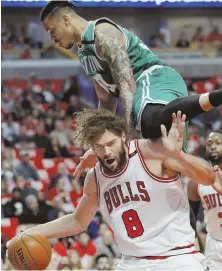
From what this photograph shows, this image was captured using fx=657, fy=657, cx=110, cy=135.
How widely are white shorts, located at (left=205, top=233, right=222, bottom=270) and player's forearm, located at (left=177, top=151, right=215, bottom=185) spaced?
2.34 m

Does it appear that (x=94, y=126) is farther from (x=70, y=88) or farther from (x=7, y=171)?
(x=70, y=88)

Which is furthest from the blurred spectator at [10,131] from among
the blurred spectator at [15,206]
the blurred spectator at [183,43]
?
the blurred spectator at [183,43]

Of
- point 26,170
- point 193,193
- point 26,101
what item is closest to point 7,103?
point 26,101

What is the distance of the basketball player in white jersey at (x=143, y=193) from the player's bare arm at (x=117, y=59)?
0.29 metres

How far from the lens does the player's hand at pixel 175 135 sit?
3.91 m

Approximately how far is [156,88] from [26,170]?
7.85 m

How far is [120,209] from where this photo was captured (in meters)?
4.28

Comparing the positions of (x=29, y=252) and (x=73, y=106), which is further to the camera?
(x=73, y=106)

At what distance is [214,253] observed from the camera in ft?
20.9

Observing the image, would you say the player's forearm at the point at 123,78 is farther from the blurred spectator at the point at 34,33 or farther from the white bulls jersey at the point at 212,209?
the blurred spectator at the point at 34,33

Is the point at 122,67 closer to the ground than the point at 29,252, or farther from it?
farther from it

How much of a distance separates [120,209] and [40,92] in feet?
39.2

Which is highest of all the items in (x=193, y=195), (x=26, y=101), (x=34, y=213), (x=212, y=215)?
(x=193, y=195)

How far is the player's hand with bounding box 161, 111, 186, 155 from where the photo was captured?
3914 mm
